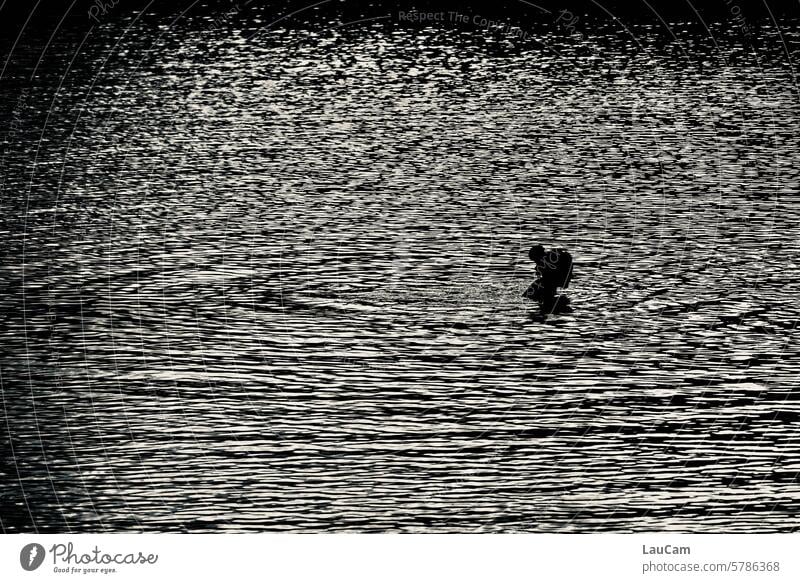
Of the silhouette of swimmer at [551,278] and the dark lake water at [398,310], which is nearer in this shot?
the dark lake water at [398,310]

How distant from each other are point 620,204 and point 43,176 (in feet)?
64.3

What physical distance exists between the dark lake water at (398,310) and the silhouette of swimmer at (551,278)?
0.49m

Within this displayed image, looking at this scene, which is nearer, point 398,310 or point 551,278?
point 398,310

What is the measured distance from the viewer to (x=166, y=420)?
31.3 meters

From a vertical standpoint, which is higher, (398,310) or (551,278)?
(551,278)

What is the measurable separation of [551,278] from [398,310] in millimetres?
3898

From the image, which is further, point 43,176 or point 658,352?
point 43,176

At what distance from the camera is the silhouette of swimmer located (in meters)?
38.3

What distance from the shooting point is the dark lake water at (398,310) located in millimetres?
28375

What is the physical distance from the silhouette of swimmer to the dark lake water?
488 mm

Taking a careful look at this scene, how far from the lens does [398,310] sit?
37.7 metres

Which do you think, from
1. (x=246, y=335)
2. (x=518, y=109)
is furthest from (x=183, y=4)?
(x=246, y=335)
